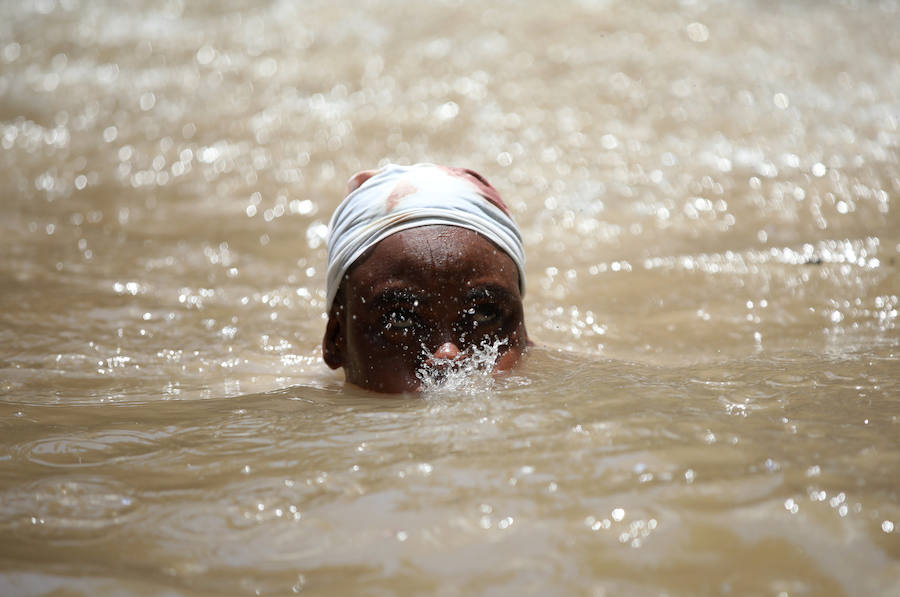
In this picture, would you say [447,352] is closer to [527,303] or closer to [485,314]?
[485,314]

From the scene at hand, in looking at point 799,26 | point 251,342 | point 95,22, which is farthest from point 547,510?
point 95,22

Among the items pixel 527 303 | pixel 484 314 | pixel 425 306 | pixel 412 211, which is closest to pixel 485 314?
pixel 484 314

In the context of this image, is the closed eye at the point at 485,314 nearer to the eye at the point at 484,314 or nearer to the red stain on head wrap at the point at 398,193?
the eye at the point at 484,314

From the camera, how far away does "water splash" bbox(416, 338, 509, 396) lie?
2965 millimetres

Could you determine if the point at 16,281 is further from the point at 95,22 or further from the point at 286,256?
the point at 95,22

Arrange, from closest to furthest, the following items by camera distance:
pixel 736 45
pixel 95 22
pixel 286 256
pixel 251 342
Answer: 1. pixel 251 342
2. pixel 286 256
3. pixel 736 45
4. pixel 95 22

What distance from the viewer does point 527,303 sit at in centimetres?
504

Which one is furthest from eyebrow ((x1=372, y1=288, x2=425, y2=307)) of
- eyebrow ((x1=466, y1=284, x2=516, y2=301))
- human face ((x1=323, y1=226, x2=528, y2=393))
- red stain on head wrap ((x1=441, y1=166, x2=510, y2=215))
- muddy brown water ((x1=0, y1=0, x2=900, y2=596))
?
red stain on head wrap ((x1=441, y1=166, x2=510, y2=215))

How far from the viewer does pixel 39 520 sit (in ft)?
6.82

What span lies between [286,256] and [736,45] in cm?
492

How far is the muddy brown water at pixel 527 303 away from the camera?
1876 millimetres

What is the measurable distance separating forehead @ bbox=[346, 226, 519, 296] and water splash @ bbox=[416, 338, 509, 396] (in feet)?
0.85

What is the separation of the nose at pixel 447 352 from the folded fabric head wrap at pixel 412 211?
521 mm

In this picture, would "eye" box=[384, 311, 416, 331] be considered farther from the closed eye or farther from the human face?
the closed eye
